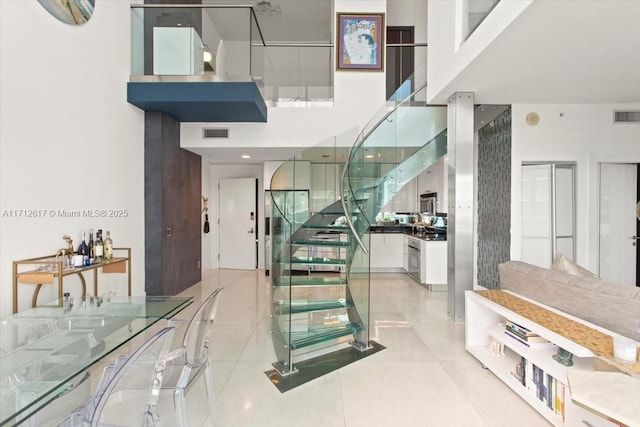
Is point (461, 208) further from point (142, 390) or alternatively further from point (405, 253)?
point (142, 390)

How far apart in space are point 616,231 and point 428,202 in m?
3.19

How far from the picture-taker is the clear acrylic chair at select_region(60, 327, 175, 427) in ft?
4.78

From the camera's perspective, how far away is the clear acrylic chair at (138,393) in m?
1.46

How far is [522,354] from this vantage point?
7.89ft

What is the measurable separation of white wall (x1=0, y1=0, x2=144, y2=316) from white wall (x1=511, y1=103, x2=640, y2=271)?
17.7 ft

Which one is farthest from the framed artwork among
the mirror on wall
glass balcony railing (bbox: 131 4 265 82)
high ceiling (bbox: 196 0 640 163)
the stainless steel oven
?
the mirror on wall

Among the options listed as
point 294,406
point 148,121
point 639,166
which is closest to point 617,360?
point 294,406

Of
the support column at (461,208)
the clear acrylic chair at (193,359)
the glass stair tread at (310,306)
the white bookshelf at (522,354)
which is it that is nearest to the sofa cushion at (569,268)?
the white bookshelf at (522,354)

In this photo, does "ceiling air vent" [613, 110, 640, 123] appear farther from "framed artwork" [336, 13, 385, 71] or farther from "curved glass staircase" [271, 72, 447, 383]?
"framed artwork" [336, 13, 385, 71]

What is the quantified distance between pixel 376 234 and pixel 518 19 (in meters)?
4.99

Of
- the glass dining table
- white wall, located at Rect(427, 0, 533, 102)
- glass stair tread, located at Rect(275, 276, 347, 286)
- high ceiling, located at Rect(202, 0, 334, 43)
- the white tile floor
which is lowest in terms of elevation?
the white tile floor

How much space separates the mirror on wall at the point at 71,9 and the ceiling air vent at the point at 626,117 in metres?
6.82

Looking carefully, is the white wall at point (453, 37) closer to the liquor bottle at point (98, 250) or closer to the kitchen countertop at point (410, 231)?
the kitchen countertop at point (410, 231)

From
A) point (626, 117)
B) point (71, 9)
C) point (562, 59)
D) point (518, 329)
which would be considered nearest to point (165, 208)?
point (71, 9)
